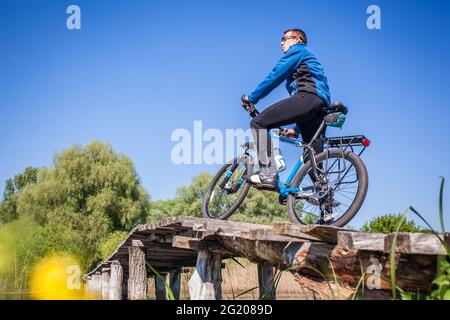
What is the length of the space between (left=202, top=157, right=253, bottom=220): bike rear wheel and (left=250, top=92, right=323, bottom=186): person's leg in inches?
20.5

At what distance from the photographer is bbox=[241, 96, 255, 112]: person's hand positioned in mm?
6453

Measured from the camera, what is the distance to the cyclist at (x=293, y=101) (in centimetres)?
562

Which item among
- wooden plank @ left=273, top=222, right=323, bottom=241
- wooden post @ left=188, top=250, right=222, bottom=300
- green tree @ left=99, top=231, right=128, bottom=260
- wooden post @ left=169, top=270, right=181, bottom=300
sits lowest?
green tree @ left=99, top=231, right=128, bottom=260

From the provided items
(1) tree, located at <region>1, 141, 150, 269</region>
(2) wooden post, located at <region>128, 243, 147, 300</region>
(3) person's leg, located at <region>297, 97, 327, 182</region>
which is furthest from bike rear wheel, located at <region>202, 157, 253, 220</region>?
(1) tree, located at <region>1, 141, 150, 269</region>

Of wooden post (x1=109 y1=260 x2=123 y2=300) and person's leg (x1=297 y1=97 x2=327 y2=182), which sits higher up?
person's leg (x1=297 y1=97 x2=327 y2=182)

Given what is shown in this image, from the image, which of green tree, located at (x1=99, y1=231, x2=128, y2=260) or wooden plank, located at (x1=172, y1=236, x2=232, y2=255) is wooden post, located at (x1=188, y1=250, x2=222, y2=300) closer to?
wooden plank, located at (x1=172, y1=236, x2=232, y2=255)

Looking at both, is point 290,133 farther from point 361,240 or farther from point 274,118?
point 361,240

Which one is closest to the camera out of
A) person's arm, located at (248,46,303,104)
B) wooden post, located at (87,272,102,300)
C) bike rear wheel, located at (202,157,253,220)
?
person's arm, located at (248,46,303,104)

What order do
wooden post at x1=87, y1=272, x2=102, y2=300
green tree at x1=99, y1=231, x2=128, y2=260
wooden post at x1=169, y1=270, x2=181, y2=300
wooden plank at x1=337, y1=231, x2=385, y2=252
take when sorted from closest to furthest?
wooden plank at x1=337, y1=231, x2=385, y2=252
wooden post at x1=169, y1=270, x2=181, y2=300
wooden post at x1=87, y1=272, x2=102, y2=300
green tree at x1=99, y1=231, x2=128, y2=260

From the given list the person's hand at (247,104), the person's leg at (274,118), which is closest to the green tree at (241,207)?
the person's hand at (247,104)

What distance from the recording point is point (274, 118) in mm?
5750
